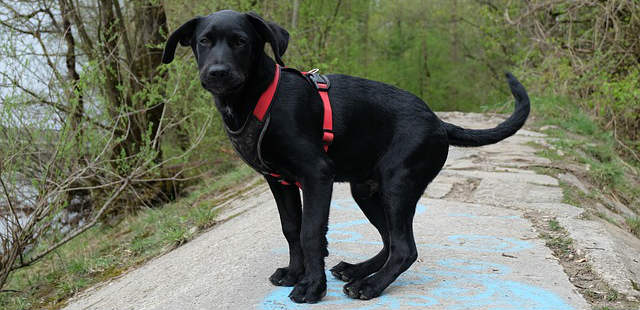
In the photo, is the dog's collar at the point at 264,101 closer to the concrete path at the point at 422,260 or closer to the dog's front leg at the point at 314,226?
the dog's front leg at the point at 314,226

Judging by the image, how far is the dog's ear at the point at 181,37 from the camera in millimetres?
3139

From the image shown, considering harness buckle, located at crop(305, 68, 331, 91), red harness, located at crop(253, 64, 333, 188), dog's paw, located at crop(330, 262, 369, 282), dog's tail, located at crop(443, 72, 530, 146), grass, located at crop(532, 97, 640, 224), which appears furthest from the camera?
grass, located at crop(532, 97, 640, 224)

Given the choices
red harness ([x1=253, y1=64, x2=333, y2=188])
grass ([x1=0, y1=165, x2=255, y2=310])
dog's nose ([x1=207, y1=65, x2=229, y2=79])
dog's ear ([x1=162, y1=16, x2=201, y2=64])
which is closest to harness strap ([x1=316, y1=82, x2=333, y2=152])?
red harness ([x1=253, y1=64, x2=333, y2=188])

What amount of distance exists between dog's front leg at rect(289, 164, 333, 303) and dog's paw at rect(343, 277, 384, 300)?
0.55 feet

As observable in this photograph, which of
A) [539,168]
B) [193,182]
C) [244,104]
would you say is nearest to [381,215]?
[244,104]

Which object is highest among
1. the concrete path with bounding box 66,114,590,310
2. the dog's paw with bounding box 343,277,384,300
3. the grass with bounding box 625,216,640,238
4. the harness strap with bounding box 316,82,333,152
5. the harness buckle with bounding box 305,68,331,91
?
the harness buckle with bounding box 305,68,331,91

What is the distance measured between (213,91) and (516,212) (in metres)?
3.11

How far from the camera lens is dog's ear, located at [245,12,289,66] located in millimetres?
3029

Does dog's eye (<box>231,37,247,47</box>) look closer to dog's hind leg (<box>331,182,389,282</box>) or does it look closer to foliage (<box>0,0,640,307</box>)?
dog's hind leg (<box>331,182,389,282</box>)

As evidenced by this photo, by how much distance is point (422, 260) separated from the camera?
381cm

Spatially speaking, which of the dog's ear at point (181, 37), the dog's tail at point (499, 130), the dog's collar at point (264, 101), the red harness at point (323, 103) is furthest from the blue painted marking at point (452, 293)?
the dog's ear at point (181, 37)

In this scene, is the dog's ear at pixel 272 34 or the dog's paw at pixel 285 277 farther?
the dog's paw at pixel 285 277

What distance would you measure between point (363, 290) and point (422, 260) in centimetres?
84

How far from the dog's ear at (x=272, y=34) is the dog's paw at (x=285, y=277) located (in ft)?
3.96
